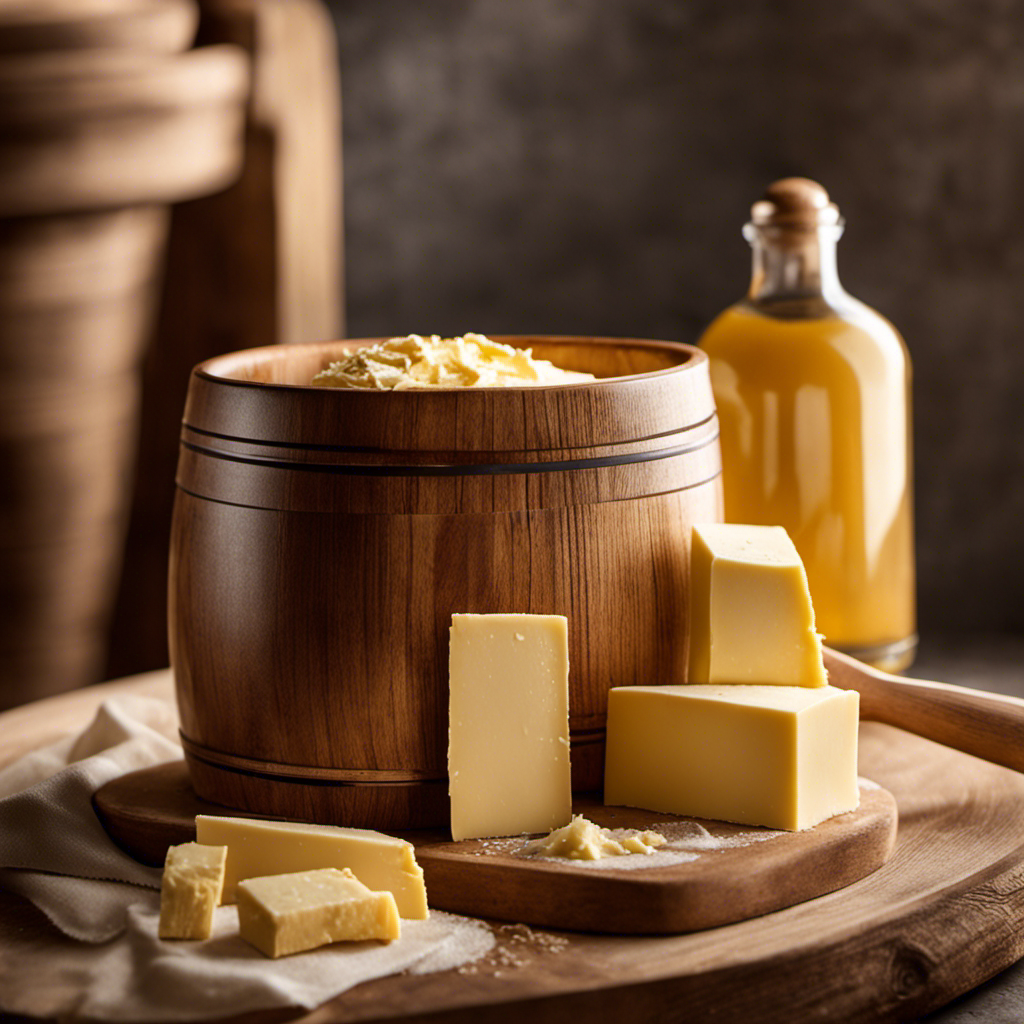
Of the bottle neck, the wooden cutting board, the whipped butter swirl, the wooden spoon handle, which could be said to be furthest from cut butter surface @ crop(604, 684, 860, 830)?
the bottle neck

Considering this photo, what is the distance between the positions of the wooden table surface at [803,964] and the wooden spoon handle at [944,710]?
6 cm

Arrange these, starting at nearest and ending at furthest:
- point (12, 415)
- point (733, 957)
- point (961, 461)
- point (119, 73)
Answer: point (733, 957), point (119, 73), point (12, 415), point (961, 461)

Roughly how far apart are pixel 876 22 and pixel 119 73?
3.27ft

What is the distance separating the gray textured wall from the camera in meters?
→ 1.95

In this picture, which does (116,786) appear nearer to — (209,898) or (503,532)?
(209,898)

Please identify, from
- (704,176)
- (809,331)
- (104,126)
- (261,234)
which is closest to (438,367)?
(809,331)

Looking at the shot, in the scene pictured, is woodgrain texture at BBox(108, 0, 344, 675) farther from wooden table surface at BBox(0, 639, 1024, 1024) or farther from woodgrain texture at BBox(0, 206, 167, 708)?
wooden table surface at BBox(0, 639, 1024, 1024)

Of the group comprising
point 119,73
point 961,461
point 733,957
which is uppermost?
point 119,73

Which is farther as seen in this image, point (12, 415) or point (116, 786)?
point (12, 415)

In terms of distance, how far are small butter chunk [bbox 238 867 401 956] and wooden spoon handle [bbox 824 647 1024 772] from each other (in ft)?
1.48

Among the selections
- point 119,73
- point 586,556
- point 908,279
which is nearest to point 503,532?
point 586,556

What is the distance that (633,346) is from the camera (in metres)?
1.20

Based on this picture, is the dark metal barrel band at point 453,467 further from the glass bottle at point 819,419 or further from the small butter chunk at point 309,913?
the glass bottle at point 819,419

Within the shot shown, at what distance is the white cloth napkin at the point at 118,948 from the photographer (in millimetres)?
826
